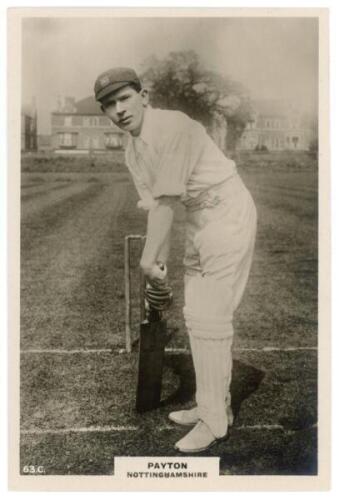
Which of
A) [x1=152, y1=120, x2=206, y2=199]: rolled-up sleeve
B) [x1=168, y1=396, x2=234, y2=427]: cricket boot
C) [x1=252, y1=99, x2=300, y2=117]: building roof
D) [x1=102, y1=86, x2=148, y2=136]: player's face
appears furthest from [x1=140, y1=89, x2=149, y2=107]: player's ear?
[x1=168, y1=396, x2=234, y2=427]: cricket boot

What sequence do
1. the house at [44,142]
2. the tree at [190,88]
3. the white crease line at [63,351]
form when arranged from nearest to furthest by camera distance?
the tree at [190,88], the house at [44,142], the white crease line at [63,351]

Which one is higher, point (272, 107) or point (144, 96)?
point (272, 107)

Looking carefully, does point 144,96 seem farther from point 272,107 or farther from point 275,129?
point 275,129

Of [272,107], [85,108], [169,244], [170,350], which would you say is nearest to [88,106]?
[85,108]

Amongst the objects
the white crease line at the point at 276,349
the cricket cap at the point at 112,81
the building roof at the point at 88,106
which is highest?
the building roof at the point at 88,106

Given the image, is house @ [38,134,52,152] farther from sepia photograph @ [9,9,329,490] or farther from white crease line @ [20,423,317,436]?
white crease line @ [20,423,317,436]

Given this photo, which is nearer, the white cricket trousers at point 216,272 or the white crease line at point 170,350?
the white cricket trousers at point 216,272

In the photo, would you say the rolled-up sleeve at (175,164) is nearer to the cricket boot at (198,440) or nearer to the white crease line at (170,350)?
the cricket boot at (198,440)

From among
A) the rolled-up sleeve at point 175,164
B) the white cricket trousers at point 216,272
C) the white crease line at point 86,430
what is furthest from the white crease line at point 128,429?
the rolled-up sleeve at point 175,164
